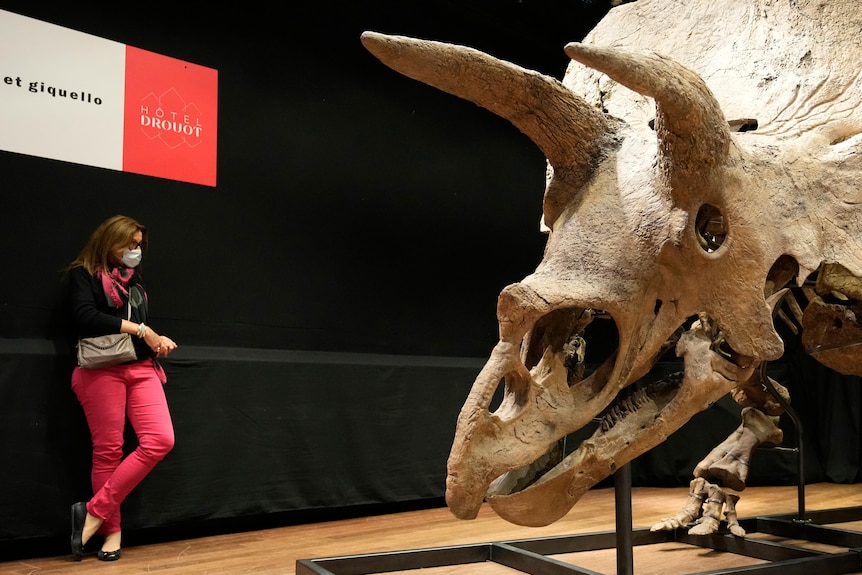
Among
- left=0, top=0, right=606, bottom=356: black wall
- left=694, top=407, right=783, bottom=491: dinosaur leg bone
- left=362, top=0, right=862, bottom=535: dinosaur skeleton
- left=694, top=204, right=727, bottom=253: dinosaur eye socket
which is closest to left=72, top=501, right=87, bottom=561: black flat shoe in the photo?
left=0, top=0, right=606, bottom=356: black wall

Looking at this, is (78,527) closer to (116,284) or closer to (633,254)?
(116,284)

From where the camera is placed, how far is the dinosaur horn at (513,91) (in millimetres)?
2029

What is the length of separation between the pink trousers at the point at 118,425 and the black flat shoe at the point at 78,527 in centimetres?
5

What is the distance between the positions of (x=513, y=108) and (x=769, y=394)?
2.44 meters

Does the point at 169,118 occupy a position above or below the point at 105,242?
above

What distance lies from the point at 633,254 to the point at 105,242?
3.07 meters

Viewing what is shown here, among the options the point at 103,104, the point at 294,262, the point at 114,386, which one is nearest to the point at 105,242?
the point at 114,386

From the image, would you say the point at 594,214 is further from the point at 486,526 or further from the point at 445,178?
the point at 445,178

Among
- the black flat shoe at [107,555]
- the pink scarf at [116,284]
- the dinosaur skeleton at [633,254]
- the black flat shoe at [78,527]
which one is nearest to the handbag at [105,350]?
the pink scarf at [116,284]

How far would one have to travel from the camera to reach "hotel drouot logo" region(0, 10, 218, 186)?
172 inches

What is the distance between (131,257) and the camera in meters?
4.33

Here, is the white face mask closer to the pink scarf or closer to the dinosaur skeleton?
the pink scarf

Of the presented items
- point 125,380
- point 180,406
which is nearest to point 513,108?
point 125,380

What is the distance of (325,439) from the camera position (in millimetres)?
5316
